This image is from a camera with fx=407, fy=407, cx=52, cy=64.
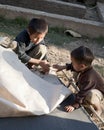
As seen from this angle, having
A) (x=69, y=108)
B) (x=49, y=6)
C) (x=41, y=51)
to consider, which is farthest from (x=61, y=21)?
(x=69, y=108)

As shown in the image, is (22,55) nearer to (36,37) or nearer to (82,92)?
(36,37)

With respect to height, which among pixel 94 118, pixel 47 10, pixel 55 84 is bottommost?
pixel 47 10

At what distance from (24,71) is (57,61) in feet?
4.28

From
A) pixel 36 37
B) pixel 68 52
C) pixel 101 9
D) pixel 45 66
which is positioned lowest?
pixel 101 9

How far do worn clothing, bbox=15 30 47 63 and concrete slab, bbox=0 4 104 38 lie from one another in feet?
5.94

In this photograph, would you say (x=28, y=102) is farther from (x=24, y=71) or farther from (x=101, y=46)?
(x=101, y=46)

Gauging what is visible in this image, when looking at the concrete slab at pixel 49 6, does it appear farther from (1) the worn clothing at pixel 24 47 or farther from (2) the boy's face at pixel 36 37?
(2) the boy's face at pixel 36 37

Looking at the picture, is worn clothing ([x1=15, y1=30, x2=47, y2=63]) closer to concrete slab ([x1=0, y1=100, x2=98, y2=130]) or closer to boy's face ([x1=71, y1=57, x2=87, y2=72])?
boy's face ([x1=71, y1=57, x2=87, y2=72])

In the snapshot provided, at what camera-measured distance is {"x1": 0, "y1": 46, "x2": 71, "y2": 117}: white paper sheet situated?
2609 millimetres

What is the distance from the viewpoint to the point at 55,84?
3045mm

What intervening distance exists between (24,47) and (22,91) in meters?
0.62

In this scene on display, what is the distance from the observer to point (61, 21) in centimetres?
518

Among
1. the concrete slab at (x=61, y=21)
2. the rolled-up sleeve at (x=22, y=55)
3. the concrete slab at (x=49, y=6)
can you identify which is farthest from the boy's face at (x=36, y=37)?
the concrete slab at (x=49, y=6)

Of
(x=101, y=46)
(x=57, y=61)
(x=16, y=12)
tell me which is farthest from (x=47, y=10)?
(x=57, y=61)
